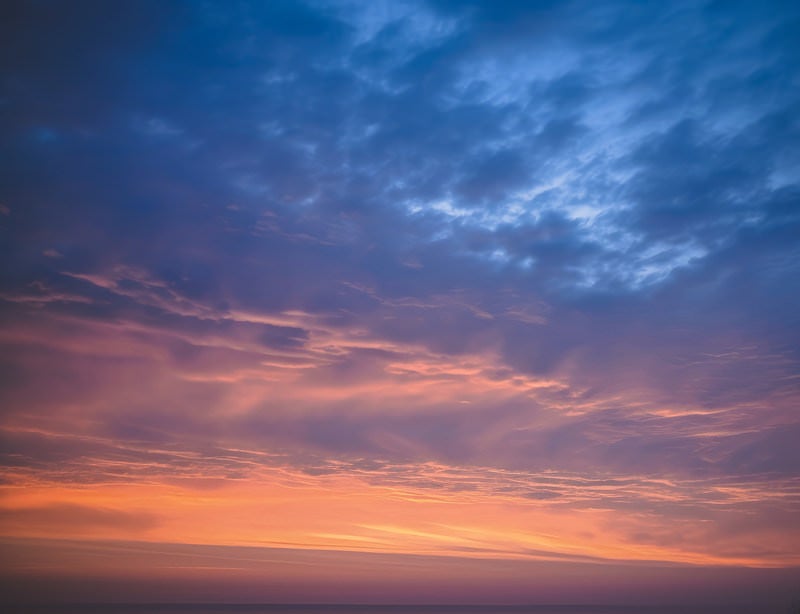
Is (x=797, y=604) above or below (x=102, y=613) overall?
above

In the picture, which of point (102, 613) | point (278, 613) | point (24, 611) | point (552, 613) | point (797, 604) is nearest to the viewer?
point (797, 604)

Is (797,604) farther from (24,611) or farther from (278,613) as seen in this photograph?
(24,611)

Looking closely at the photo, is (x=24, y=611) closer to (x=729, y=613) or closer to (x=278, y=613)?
(x=278, y=613)

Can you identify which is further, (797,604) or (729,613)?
(729,613)

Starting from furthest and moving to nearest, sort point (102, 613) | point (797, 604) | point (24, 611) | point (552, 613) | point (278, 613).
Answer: point (552, 613), point (102, 613), point (278, 613), point (24, 611), point (797, 604)

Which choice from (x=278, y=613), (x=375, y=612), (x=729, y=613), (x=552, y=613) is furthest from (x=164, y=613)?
(x=729, y=613)

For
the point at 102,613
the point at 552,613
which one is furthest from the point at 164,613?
the point at 552,613

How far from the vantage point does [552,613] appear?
189 metres

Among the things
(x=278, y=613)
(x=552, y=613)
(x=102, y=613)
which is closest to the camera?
(x=278, y=613)

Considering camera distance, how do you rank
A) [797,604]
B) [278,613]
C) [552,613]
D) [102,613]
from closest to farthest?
[797,604] < [278,613] < [102,613] < [552,613]

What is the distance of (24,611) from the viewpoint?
12612cm

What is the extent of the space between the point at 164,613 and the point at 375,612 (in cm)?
5441

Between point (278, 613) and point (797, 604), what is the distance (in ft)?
458

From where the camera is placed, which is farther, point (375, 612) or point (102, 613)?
point (102, 613)
